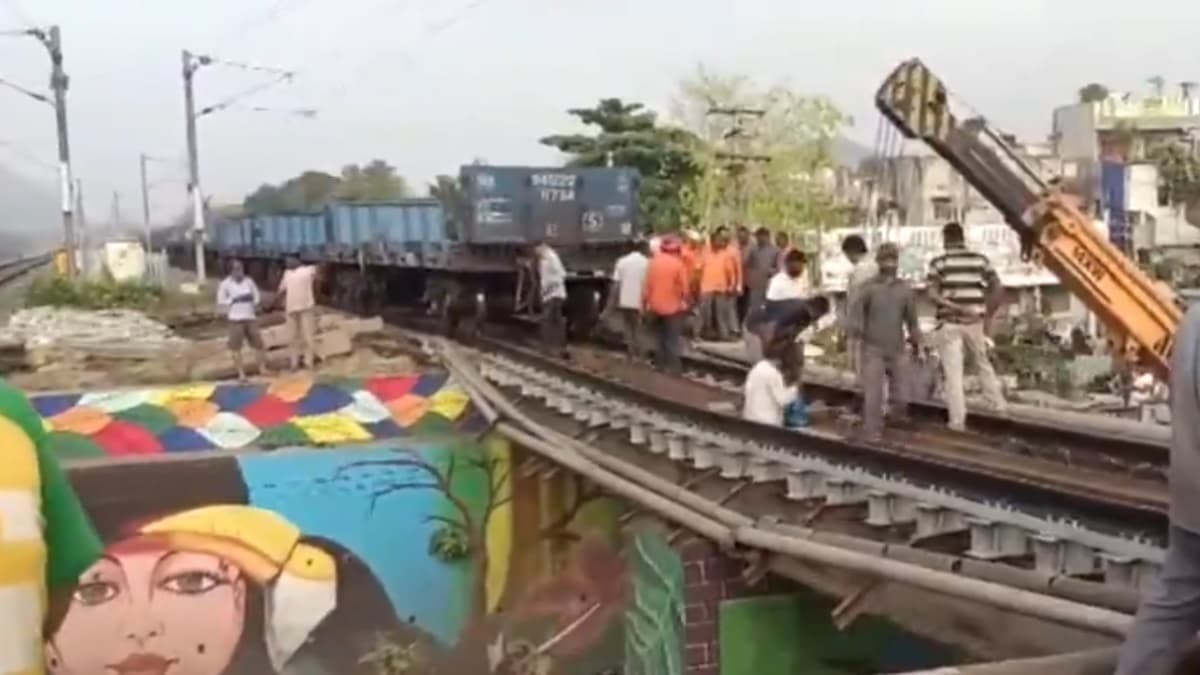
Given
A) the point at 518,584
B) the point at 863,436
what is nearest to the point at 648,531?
the point at 863,436

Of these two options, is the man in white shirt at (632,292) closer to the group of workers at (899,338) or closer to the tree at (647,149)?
the group of workers at (899,338)

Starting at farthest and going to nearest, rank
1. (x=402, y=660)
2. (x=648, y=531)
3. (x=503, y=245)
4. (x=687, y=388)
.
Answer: (x=503, y=245) → (x=402, y=660) → (x=687, y=388) → (x=648, y=531)

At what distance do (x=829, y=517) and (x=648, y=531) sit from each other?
9.34 ft

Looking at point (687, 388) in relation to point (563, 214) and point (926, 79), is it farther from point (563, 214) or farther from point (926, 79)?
point (563, 214)

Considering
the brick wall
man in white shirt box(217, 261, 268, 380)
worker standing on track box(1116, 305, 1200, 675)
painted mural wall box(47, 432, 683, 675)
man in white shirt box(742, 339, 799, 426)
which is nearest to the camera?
worker standing on track box(1116, 305, 1200, 675)

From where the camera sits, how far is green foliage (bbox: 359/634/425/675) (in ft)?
50.1

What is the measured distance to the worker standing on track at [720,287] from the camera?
61.4 ft

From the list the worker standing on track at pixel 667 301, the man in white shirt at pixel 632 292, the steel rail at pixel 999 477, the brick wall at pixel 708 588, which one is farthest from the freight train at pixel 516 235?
the brick wall at pixel 708 588

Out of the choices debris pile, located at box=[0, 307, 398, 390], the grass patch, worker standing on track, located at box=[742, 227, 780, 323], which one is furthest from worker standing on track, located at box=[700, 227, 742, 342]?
the grass patch

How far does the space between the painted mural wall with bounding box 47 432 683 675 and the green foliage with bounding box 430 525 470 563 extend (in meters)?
0.01

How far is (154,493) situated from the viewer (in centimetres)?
1458

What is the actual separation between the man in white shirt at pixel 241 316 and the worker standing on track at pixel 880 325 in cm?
838

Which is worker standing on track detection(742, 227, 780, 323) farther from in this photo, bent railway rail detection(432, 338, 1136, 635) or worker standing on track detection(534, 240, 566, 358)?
bent railway rail detection(432, 338, 1136, 635)

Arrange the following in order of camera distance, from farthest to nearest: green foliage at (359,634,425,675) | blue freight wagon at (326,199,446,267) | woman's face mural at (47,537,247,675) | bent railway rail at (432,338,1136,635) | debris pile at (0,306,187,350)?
1. blue freight wagon at (326,199,446,267)
2. debris pile at (0,306,187,350)
3. green foliage at (359,634,425,675)
4. woman's face mural at (47,537,247,675)
5. bent railway rail at (432,338,1136,635)
